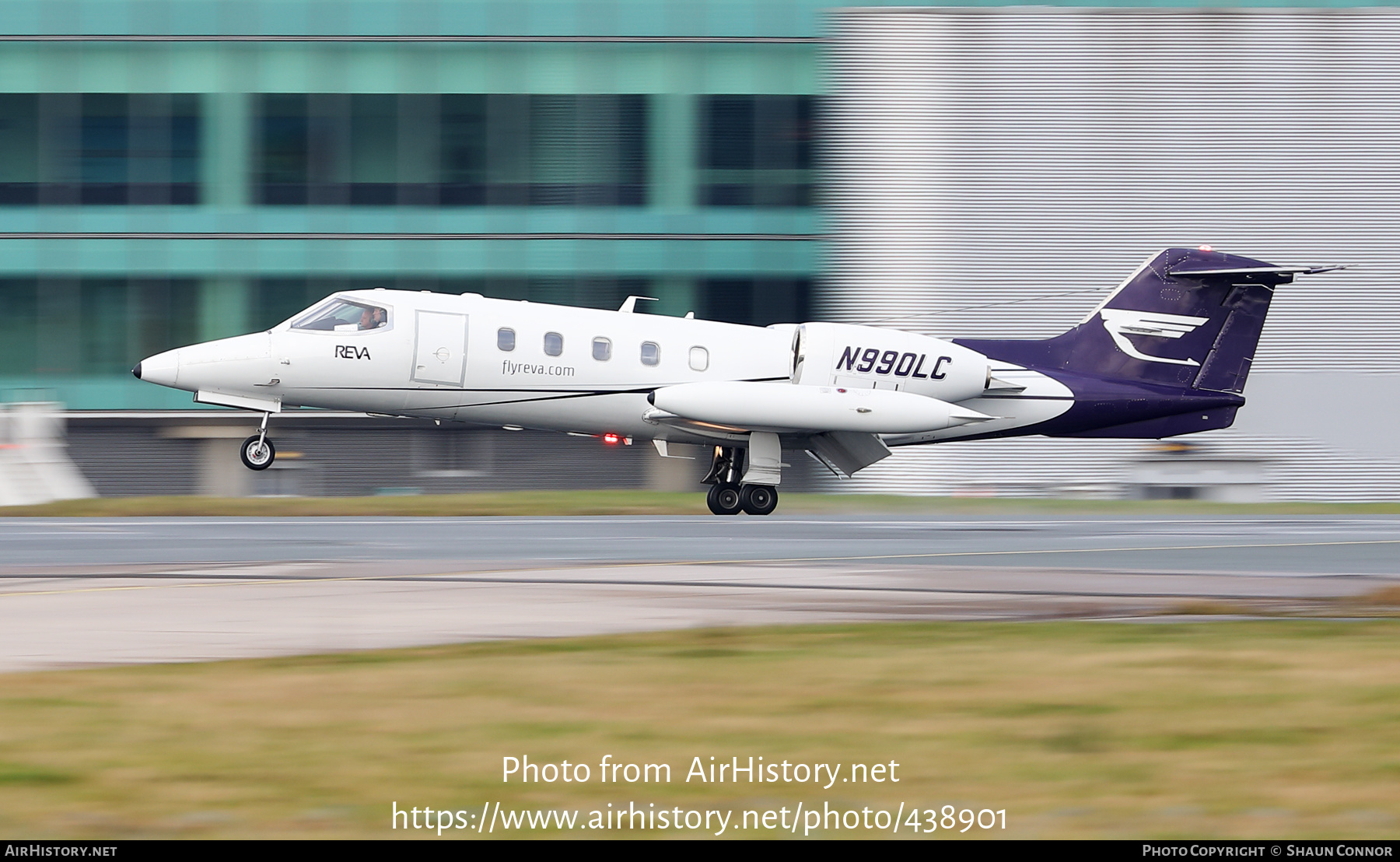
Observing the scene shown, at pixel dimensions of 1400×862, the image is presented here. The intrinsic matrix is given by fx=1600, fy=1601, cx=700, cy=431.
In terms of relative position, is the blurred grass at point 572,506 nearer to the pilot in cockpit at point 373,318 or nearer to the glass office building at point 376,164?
the pilot in cockpit at point 373,318

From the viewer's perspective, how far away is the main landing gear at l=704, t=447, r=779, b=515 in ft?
77.3

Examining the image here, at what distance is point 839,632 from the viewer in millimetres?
10727

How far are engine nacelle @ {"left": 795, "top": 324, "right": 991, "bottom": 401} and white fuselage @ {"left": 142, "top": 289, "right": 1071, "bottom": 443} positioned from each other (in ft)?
0.07

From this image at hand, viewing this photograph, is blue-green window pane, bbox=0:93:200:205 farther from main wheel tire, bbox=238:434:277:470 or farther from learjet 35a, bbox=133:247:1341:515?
main wheel tire, bbox=238:434:277:470

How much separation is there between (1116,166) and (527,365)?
645 inches

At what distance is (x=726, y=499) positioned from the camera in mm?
23812

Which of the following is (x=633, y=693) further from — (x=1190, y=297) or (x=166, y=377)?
(x=1190, y=297)

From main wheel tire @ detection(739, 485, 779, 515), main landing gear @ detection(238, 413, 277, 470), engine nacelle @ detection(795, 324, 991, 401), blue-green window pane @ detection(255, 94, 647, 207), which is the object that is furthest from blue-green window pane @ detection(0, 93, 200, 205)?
engine nacelle @ detection(795, 324, 991, 401)

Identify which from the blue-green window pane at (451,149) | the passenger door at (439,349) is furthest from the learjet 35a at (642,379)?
the blue-green window pane at (451,149)

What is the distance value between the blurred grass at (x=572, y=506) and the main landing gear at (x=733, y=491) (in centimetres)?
120

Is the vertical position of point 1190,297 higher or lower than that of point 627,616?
higher

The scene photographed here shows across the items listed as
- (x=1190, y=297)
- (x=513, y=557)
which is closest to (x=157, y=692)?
(x=513, y=557)

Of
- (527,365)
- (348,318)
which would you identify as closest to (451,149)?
(348,318)

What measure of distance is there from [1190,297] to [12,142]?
25.6m
